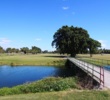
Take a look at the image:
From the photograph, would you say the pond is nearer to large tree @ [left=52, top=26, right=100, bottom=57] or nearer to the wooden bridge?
the wooden bridge

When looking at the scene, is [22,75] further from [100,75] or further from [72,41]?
[72,41]

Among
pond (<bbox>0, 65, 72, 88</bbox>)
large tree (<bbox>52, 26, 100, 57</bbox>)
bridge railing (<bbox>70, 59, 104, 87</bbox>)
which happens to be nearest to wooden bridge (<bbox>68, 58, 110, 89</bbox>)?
bridge railing (<bbox>70, 59, 104, 87</bbox>)

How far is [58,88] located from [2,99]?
525cm

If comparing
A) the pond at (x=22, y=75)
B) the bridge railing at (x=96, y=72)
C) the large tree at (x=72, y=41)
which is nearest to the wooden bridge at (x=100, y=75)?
the bridge railing at (x=96, y=72)

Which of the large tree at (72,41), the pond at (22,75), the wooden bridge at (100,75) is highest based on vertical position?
the large tree at (72,41)

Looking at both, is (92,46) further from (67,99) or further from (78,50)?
(67,99)

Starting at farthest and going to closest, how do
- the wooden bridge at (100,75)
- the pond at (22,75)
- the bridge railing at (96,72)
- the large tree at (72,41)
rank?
1. the large tree at (72,41)
2. the pond at (22,75)
3. the bridge railing at (96,72)
4. the wooden bridge at (100,75)

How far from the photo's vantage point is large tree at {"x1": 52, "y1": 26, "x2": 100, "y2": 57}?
88188mm

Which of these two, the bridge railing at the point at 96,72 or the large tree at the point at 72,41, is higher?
the large tree at the point at 72,41

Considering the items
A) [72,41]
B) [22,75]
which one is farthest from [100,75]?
[72,41]

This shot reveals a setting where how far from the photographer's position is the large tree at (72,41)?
88188 millimetres

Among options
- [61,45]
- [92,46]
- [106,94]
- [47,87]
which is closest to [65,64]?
[61,45]

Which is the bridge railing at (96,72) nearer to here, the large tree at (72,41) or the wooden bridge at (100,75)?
the wooden bridge at (100,75)

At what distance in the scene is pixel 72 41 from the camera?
292 ft
